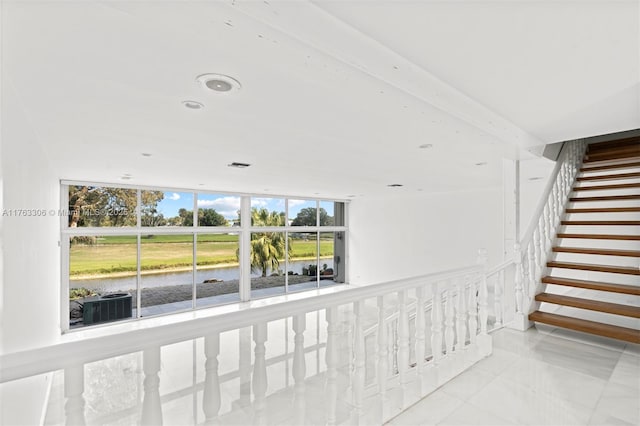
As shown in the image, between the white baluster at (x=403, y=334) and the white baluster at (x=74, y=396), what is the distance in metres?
1.53

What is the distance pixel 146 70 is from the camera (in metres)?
1.57

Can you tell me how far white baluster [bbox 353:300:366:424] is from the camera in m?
1.62

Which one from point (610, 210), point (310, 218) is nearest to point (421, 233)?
point (310, 218)

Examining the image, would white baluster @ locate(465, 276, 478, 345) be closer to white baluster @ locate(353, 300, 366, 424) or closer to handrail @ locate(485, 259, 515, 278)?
handrail @ locate(485, 259, 515, 278)

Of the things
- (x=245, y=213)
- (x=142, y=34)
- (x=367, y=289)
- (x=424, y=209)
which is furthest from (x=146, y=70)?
(x=424, y=209)

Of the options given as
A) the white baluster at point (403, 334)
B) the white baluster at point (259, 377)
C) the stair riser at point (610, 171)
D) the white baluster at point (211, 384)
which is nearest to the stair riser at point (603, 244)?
the stair riser at point (610, 171)

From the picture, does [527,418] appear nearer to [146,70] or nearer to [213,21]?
[213,21]

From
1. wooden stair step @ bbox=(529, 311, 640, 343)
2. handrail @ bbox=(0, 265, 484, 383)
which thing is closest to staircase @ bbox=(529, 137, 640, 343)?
wooden stair step @ bbox=(529, 311, 640, 343)

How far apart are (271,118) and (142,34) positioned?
1.10 metres

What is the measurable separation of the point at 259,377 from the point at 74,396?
62cm

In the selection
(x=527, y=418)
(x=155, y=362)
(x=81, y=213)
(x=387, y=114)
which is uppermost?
(x=387, y=114)

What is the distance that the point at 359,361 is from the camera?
1.65 m

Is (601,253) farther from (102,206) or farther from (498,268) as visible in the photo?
(102,206)

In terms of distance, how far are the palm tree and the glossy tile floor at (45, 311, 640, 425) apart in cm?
436
